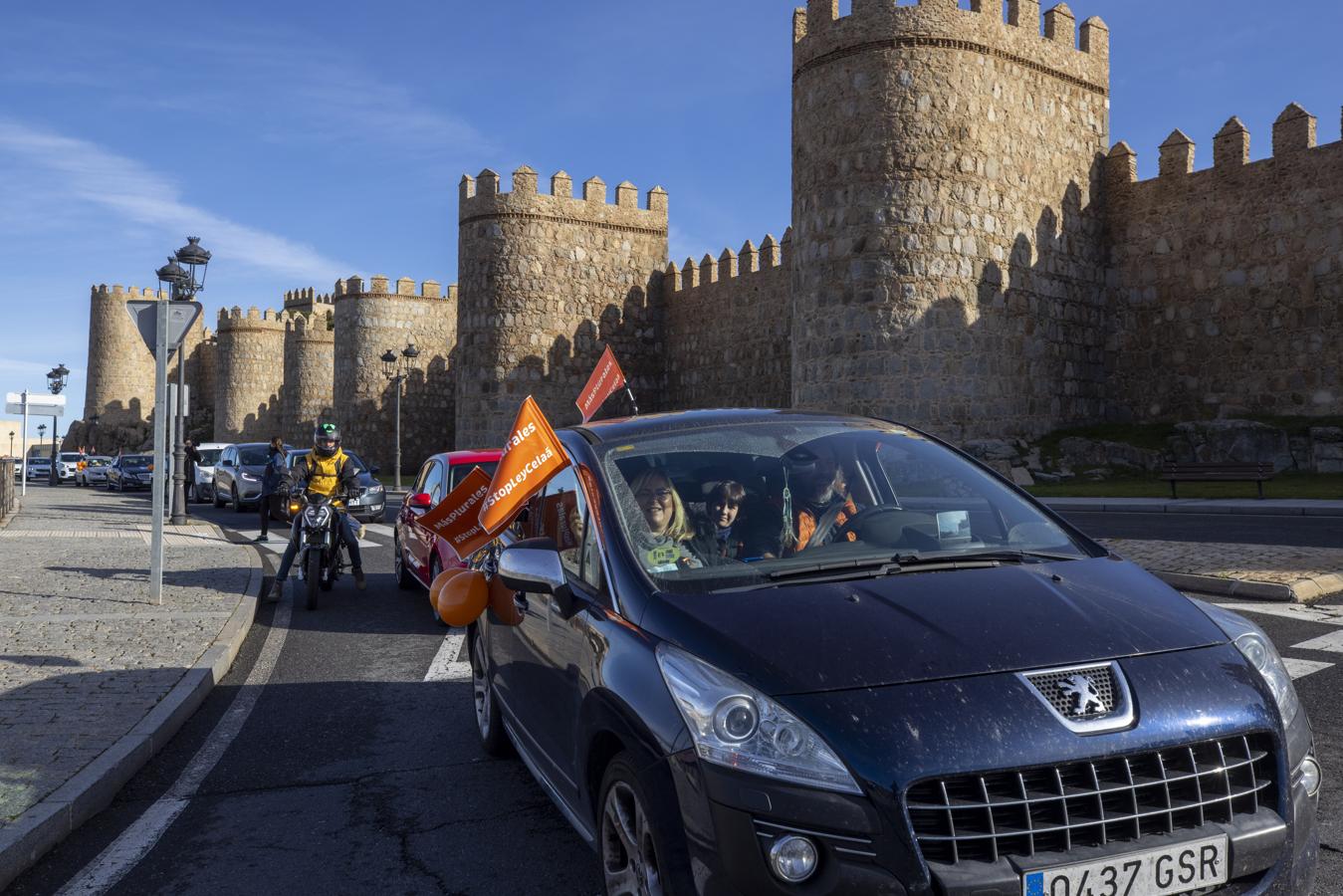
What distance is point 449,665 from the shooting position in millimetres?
7586

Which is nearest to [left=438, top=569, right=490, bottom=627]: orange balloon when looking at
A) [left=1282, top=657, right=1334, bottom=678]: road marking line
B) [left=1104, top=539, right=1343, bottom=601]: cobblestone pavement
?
[left=1282, top=657, right=1334, bottom=678]: road marking line

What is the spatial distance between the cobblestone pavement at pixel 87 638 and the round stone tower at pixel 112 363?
6831 centimetres

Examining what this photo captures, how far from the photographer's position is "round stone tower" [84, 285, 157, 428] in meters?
78.2

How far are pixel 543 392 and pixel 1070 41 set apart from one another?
57.6 feet

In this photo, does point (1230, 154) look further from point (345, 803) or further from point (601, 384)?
point (345, 803)

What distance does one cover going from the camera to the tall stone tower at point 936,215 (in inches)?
925

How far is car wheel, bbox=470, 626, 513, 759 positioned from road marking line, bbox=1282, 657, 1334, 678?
4.07 metres

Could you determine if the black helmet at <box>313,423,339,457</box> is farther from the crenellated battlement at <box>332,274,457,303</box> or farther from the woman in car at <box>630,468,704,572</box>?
the crenellated battlement at <box>332,274,457,303</box>

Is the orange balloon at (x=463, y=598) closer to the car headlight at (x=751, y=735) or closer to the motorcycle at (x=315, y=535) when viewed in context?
the car headlight at (x=751, y=735)

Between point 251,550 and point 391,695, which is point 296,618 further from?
point 251,550

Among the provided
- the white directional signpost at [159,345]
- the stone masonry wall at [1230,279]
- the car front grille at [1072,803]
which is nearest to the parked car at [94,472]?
the stone masonry wall at [1230,279]

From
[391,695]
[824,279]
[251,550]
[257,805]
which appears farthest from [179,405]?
[257,805]

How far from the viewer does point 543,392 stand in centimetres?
3519

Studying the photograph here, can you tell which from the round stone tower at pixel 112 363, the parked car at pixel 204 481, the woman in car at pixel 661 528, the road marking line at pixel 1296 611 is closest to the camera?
the woman in car at pixel 661 528
